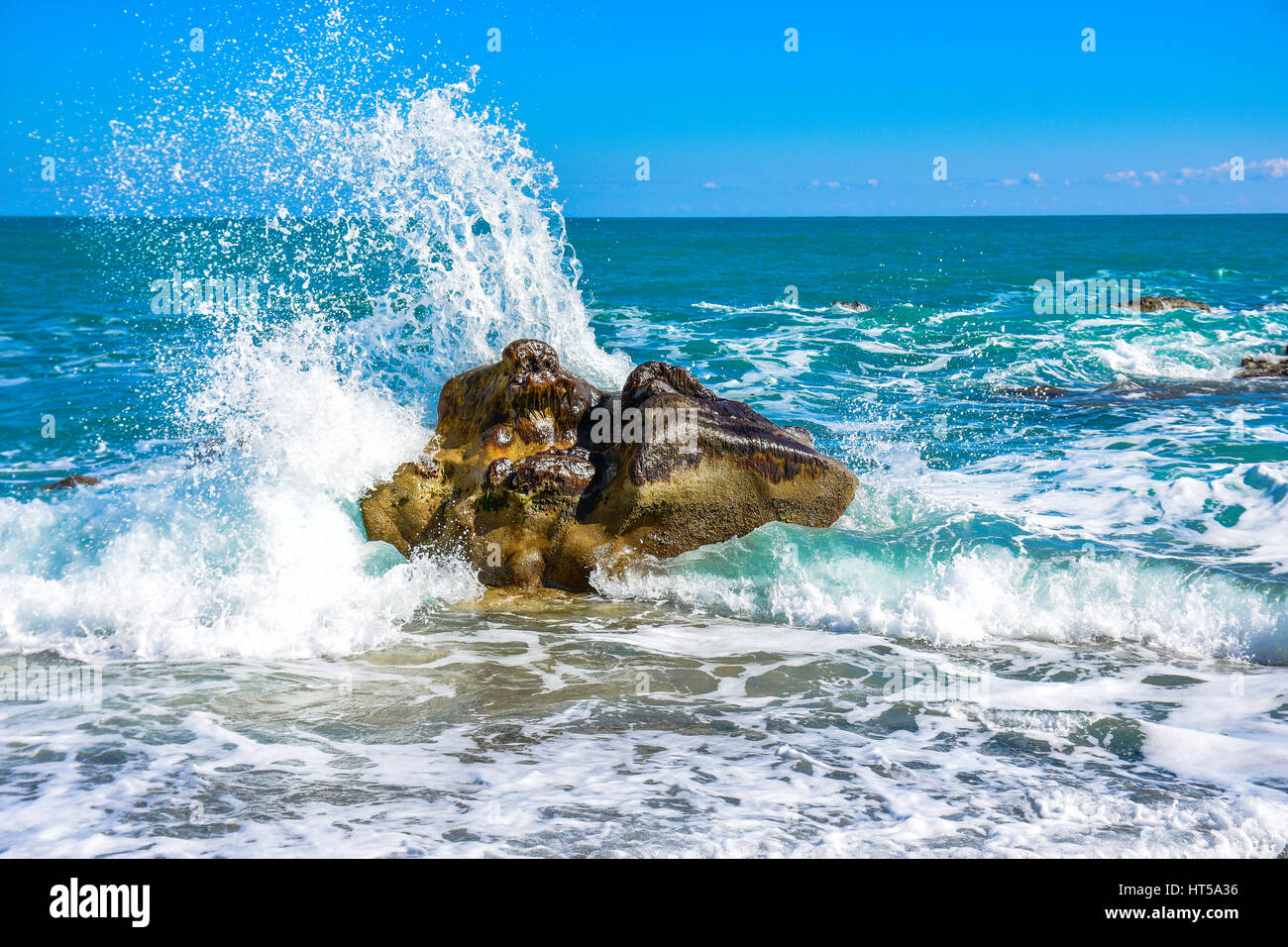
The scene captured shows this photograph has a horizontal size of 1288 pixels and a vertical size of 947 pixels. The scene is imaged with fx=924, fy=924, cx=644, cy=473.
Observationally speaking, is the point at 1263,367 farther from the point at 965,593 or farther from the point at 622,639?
the point at 622,639

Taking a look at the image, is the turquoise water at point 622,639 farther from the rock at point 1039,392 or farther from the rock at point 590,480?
the rock at point 1039,392

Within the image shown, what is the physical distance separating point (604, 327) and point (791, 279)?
12258 millimetres

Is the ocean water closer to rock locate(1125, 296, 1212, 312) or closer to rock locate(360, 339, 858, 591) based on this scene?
rock locate(360, 339, 858, 591)

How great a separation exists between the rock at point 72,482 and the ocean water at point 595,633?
11cm

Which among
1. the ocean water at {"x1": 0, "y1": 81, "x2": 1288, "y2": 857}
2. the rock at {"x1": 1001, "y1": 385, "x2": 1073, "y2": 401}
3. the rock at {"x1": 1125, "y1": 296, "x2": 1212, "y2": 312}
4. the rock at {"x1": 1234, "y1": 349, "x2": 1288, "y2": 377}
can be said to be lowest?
the ocean water at {"x1": 0, "y1": 81, "x2": 1288, "y2": 857}

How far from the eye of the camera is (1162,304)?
18875 millimetres

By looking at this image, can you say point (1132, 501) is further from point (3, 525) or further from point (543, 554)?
point (3, 525)

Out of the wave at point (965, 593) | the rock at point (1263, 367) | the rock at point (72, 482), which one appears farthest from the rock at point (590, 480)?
the rock at point (1263, 367)

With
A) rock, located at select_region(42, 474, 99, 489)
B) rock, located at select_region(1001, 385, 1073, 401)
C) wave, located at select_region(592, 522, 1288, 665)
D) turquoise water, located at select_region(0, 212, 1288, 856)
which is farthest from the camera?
rock, located at select_region(1001, 385, 1073, 401)

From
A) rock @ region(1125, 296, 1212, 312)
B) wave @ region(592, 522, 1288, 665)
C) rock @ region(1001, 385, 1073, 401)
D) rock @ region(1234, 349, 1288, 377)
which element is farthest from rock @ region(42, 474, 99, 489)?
rock @ region(1125, 296, 1212, 312)

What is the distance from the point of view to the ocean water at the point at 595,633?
3.24 metres

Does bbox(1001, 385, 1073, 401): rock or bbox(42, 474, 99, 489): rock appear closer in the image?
bbox(42, 474, 99, 489): rock

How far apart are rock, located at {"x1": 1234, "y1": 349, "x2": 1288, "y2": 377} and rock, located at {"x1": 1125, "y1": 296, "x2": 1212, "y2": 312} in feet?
18.3

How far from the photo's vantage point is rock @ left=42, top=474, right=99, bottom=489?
8.17 metres
